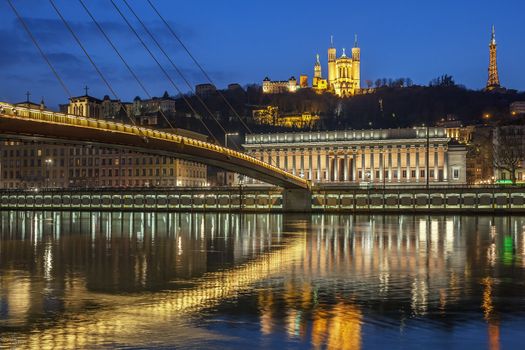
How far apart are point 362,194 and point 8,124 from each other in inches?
2433

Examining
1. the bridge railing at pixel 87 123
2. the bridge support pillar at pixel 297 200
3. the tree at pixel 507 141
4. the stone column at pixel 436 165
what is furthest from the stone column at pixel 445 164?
the bridge railing at pixel 87 123

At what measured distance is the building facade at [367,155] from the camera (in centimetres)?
16550

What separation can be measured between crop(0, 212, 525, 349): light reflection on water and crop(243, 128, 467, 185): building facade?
127m

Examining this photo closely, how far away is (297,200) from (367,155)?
73.7m

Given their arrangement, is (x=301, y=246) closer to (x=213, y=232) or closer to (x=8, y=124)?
(x=213, y=232)

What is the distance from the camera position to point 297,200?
9956cm

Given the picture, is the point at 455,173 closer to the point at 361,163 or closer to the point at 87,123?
the point at 361,163

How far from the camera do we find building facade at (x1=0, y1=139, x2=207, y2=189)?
536ft

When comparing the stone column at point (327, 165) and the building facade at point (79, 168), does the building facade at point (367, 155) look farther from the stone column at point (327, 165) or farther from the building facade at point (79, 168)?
the building facade at point (79, 168)

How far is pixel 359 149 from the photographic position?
17038 cm

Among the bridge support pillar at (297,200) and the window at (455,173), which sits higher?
the window at (455,173)

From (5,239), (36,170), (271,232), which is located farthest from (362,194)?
(36,170)

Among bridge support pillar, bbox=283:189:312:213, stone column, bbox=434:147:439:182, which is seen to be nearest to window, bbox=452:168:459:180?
stone column, bbox=434:147:439:182

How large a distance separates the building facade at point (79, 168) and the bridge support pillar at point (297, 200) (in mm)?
65503
